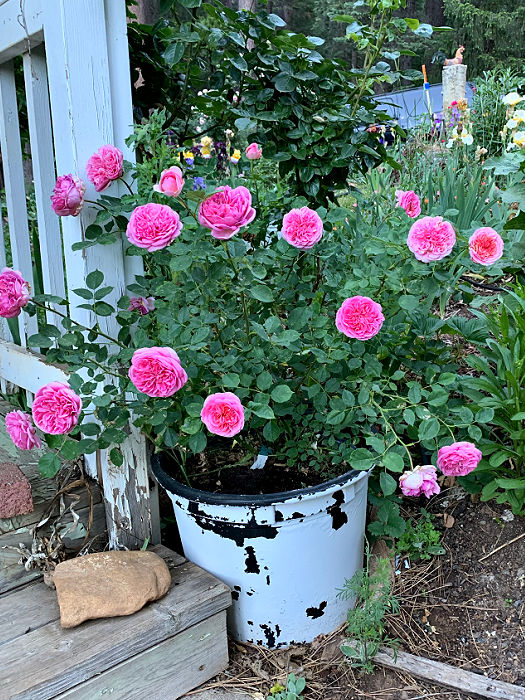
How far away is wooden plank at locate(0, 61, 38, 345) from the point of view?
1.80 m

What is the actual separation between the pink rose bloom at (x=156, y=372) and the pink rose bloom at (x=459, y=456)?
542 mm

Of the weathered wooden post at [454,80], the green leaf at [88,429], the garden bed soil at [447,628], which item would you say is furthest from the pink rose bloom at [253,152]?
the weathered wooden post at [454,80]

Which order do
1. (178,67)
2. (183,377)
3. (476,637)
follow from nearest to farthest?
(183,377)
(476,637)
(178,67)

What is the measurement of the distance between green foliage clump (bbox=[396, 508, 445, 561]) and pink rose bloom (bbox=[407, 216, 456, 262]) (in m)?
0.75

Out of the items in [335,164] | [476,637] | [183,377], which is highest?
[335,164]

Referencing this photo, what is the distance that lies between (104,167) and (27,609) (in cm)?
95

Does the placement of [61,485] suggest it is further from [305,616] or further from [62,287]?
[305,616]

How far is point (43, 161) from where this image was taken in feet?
5.33

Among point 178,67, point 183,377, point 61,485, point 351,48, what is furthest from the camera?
point 351,48

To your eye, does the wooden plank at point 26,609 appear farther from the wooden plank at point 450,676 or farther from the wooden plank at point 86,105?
the wooden plank at point 450,676

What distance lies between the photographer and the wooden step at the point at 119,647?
1.15m

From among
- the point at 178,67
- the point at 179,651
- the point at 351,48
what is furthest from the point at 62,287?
the point at 351,48

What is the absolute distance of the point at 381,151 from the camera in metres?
1.82

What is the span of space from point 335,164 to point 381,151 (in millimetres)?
238
